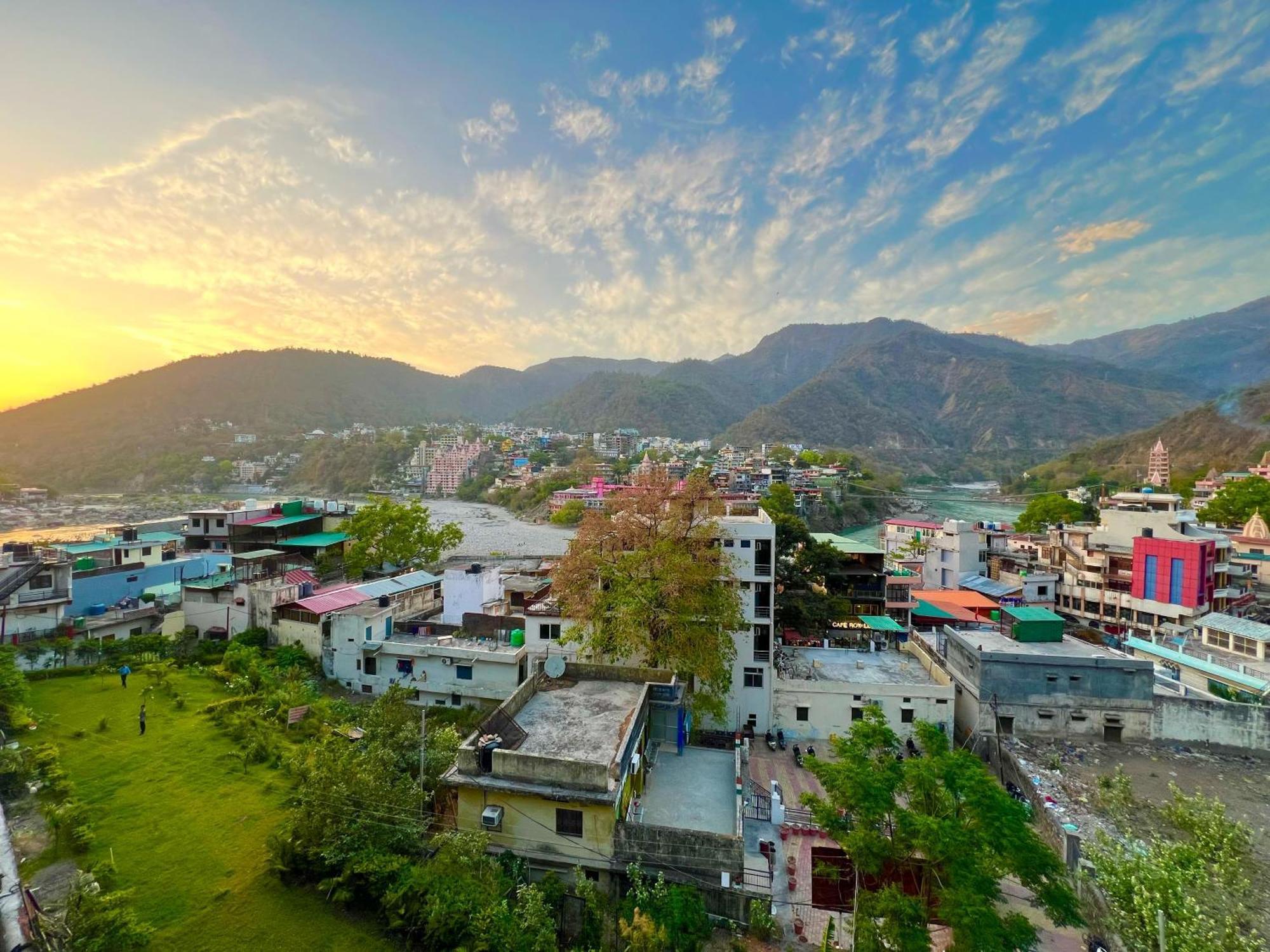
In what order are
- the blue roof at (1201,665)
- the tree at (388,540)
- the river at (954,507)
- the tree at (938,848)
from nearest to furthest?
the tree at (938,848)
the blue roof at (1201,665)
the tree at (388,540)
the river at (954,507)

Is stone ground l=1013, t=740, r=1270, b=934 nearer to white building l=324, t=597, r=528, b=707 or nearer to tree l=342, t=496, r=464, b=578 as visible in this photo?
white building l=324, t=597, r=528, b=707

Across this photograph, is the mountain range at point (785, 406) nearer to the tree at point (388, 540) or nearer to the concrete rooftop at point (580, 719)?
the tree at point (388, 540)

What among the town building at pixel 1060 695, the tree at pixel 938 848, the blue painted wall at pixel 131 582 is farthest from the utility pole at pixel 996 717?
the blue painted wall at pixel 131 582

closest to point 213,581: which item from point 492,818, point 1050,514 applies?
point 492,818

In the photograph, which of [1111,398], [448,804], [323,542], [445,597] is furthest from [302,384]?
[1111,398]

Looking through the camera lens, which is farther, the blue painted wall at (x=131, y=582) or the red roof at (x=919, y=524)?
the red roof at (x=919, y=524)

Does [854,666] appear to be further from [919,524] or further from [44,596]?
[44,596]
